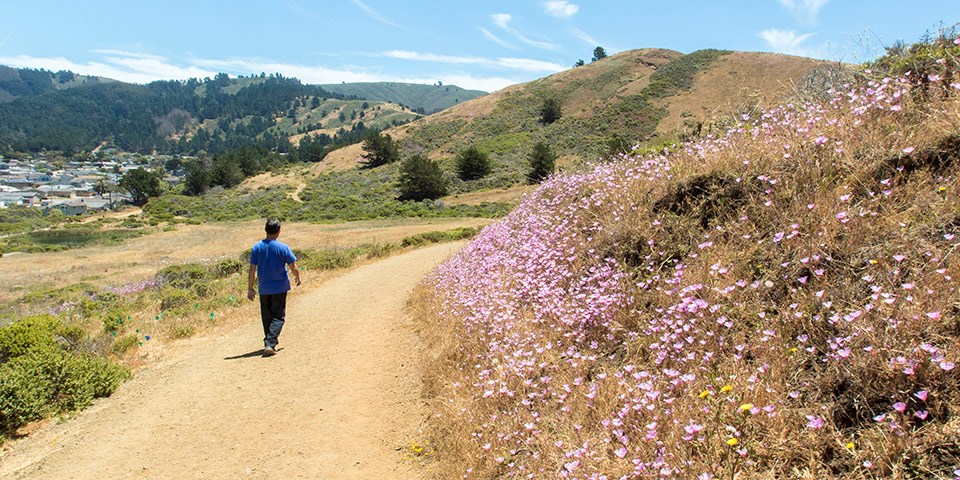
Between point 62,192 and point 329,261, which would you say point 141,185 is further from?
point 329,261

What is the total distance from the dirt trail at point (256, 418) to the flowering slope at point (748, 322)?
0.64m

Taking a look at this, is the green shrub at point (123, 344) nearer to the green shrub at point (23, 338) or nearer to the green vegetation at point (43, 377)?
the green vegetation at point (43, 377)

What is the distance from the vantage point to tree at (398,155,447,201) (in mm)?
53656

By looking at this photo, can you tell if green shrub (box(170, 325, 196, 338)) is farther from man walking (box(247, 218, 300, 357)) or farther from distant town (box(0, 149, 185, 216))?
distant town (box(0, 149, 185, 216))

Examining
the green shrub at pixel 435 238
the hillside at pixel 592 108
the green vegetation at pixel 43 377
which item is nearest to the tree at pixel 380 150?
the hillside at pixel 592 108

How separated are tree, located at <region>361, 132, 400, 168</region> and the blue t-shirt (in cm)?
7192

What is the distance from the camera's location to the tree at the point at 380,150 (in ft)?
255

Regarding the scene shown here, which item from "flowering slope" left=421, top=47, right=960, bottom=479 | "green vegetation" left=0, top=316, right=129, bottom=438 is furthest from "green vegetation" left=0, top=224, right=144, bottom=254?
"flowering slope" left=421, top=47, right=960, bottom=479

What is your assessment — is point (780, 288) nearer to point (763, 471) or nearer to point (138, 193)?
point (763, 471)

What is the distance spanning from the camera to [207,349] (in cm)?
829

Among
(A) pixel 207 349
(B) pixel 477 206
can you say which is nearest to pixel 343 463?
(A) pixel 207 349

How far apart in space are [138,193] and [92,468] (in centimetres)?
10920

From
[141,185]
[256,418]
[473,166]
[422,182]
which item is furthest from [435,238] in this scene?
[141,185]

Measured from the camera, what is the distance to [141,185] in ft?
310
